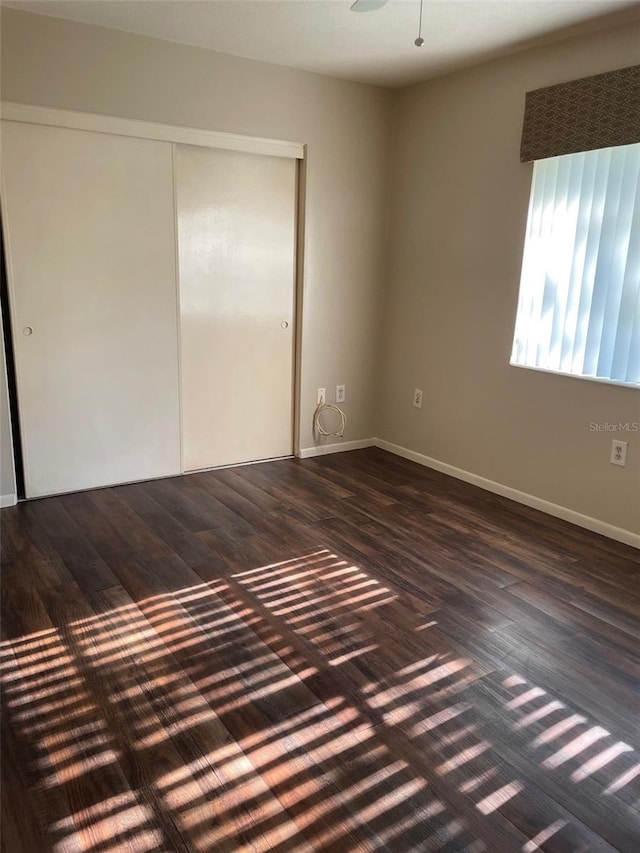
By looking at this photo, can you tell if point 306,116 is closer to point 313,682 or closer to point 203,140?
point 203,140

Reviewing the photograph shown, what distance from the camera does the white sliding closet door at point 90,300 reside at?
3066mm

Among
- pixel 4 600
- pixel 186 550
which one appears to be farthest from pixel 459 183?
pixel 4 600

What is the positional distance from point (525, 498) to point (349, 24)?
101 inches

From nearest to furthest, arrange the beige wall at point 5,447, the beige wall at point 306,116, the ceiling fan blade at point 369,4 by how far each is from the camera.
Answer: the ceiling fan blade at point 369,4 → the beige wall at point 306,116 → the beige wall at point 5,447

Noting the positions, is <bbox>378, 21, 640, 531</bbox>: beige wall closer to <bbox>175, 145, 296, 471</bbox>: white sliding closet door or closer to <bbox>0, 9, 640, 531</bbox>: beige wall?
<bbox>0, 9, 640, 531</bbox>: beige wall

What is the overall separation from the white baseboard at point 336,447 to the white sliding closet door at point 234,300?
22 cm

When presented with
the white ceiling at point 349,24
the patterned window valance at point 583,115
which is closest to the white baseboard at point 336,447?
the patterned window valance at point 583,115

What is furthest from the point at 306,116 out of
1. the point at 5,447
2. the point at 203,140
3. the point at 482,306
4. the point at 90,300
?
the point at 5,447

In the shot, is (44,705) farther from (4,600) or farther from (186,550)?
(186,550)

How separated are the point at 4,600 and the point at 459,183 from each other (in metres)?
3.19

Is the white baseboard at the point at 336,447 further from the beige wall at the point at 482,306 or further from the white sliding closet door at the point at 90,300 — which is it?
the white sliding closet door at the point at 90,300

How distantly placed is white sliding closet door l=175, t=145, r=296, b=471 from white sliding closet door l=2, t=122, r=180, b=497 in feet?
0.44

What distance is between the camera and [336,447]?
173 inches

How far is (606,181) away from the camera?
2.89 m
